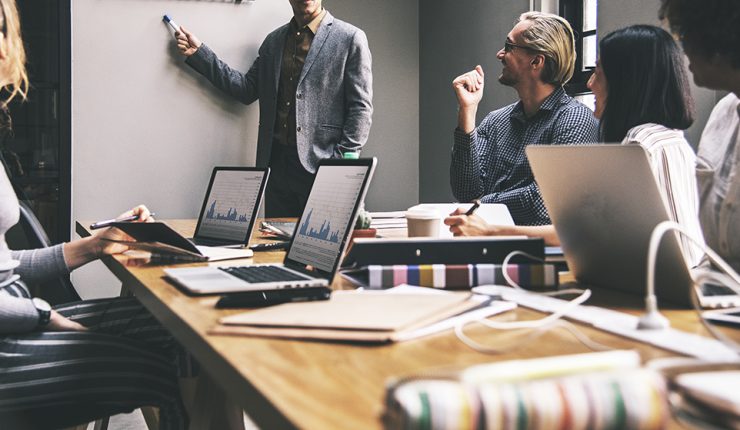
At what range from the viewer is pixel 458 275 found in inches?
44.1

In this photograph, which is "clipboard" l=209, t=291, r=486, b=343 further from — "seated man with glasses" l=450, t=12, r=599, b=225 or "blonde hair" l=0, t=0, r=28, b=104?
"seated man with glasses" l=450, t=12, r=599, b=225

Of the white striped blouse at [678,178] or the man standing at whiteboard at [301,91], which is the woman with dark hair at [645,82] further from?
the man standing at whiteboard at [301,91]

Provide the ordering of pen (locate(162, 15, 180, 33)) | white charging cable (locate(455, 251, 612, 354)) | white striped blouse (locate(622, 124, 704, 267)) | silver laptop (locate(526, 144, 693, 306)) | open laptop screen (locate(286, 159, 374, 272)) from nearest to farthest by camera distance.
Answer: white charging cable (locate(455, 251, 612, 354)) → silver laptop (locate(526, 144, 693, 306)) → open laptop screen (locate(286, 159, 374, 272)) → white striped blouse (locate(622, 124, 704, 267)) → pen (locate(162, 15, 180, 33))

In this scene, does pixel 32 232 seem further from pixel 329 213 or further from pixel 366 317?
pixel 366 317

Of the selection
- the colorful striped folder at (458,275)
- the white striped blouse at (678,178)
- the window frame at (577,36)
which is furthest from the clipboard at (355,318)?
the window frame at (577,36)

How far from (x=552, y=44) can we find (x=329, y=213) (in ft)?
5.01

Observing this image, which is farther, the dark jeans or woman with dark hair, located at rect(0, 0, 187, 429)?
the dark jeans

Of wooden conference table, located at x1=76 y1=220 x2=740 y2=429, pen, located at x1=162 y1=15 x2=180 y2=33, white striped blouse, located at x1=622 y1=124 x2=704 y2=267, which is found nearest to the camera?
wooden conference table, located at x1=76 y1=220 x2=740 y2=429

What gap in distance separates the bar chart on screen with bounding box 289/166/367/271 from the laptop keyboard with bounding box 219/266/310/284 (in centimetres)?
7

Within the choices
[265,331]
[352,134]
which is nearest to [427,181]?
[352,134]

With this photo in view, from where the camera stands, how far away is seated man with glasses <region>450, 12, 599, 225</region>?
7.91ft

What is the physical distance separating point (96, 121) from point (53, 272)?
157 centimetres

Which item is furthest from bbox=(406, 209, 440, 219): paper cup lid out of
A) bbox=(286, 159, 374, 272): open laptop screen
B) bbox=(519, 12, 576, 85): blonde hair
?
bbox=(519, 12, 576, 85): blonde hair

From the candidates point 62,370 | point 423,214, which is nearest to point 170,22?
point 423,214
